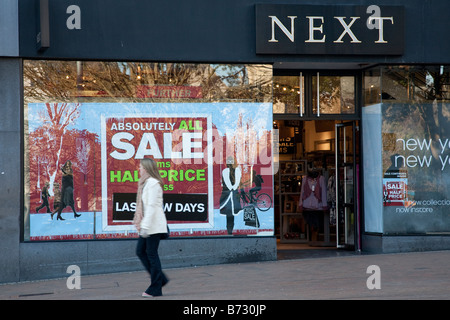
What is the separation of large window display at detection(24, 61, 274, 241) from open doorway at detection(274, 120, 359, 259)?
1972 mm

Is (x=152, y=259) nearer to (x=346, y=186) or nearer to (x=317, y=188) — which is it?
(x=346, y=186)

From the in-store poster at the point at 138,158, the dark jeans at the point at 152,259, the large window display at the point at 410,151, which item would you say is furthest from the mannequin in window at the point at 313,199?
the dark jeans at the point at 152,259

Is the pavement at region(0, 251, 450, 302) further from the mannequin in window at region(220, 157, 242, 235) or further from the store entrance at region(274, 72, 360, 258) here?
the store entrance at region(274, 72, 360, 258)

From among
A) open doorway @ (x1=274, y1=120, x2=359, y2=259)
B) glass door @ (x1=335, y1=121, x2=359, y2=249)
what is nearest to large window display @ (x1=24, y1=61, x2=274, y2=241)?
open doorway @ (x1=274, y1=120, x2=359, y2=259)

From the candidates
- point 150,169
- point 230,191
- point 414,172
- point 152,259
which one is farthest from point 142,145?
point 414,172

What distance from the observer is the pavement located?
8464mm

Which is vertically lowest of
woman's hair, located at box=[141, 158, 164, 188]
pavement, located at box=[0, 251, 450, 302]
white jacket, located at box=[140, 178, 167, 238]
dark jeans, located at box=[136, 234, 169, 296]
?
pavement, located at box=[0, 251, 450, 302]

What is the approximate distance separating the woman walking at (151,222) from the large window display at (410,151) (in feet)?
18.8

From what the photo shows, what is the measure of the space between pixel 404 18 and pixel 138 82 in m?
5.07

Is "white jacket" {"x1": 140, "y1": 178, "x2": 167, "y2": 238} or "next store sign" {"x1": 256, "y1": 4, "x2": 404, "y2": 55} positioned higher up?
"next store sign" {"x1": 256, "y1": 4, "x2": 404, "y2": 55}

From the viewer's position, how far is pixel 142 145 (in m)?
11.9

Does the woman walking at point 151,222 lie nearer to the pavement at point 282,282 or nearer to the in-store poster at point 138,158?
the pavement at point 282,282

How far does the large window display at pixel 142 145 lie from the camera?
11625mm

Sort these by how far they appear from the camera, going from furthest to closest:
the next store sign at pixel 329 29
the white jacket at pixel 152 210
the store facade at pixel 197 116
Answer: the next store sign at pixel 329 29 < the store facade at pixel 197 116 < the white jacket at pixel 152 210
